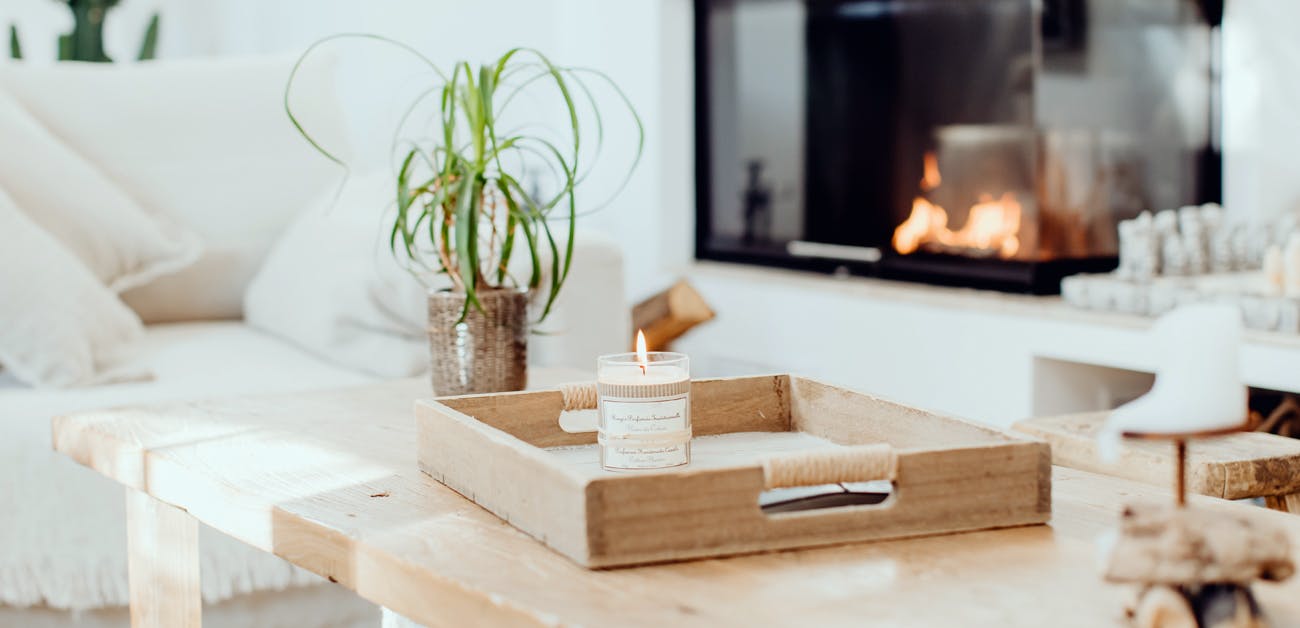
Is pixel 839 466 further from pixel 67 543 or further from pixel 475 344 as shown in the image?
pixel 67 543

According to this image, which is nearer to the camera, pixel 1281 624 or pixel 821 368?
pixel 1281 624

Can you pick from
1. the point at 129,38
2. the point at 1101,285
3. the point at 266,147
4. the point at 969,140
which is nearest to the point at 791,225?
the point at 969,140

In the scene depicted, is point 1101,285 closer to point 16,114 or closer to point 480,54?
point 16,114

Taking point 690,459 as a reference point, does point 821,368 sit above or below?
below

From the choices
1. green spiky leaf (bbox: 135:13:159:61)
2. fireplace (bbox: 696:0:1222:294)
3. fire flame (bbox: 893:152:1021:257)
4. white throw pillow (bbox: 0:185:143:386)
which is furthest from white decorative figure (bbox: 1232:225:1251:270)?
green spiky leaf (bbox: 135:13:159:61)

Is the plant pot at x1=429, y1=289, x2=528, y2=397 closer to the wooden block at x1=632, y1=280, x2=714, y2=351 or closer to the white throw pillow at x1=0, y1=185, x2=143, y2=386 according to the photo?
the white throw pillow at x1=0, y1=185, x2=143, y2=386

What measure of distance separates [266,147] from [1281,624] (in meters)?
2.01

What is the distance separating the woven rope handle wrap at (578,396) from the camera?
1.19 metres

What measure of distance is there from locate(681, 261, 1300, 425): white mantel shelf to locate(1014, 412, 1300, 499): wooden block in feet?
2.69

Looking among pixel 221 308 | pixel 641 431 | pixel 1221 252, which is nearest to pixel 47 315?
pixel 221 308

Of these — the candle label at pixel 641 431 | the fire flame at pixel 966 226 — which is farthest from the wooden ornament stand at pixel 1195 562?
the fire flame at pixel 966 226

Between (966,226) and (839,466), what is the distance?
2.05 metres

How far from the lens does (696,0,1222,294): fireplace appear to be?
2.68m

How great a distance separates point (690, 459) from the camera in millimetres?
1068
